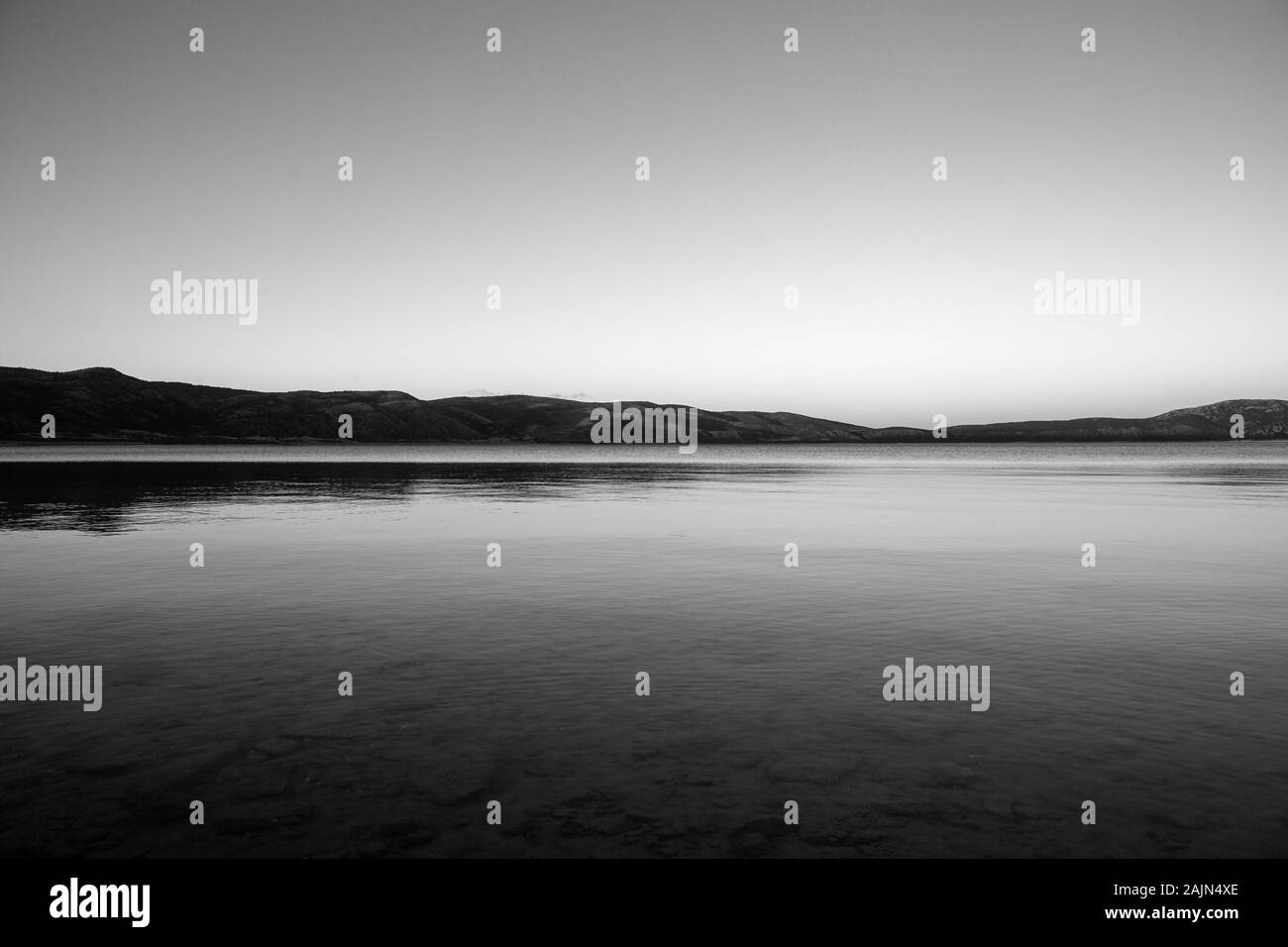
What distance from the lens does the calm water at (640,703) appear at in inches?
302

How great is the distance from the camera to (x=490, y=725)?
1051 centimetres

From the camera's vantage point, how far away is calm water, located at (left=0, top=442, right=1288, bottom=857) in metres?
7.68

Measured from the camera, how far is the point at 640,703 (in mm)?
11484

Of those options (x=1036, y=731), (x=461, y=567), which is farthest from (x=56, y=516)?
(x=1036, y=731)
